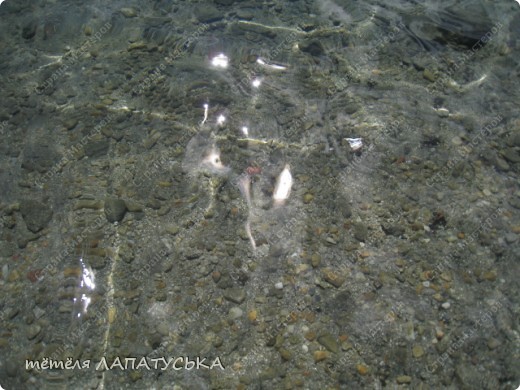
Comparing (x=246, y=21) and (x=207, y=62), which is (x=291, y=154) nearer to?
(x=207, y=62)

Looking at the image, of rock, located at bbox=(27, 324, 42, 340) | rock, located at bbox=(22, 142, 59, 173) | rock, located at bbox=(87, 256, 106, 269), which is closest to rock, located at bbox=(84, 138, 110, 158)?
rock, located at bbox=(22, 142, 59, 173)

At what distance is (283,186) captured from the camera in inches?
135

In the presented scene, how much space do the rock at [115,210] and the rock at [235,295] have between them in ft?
3.33

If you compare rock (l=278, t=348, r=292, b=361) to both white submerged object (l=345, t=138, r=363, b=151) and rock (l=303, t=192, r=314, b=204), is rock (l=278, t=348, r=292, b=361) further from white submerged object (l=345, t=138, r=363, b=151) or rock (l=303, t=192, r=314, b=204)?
white submerged object (l=345, t=138, r=363, b=151)

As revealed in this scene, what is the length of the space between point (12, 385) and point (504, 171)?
3.84 meters

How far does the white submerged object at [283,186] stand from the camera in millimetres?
3375

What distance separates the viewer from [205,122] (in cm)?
383

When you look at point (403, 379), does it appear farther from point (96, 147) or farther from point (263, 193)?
point (96, 147)

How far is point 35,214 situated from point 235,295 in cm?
168

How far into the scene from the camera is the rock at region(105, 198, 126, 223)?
3244 mm

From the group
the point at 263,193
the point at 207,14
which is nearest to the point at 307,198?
the point at 263,193

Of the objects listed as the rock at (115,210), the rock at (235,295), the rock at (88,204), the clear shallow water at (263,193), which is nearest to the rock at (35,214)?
the clear shallow water at (263,193)

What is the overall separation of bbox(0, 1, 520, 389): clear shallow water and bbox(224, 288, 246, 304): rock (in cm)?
1

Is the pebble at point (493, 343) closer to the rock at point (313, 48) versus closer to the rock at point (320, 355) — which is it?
the rock at point (320, 355)
